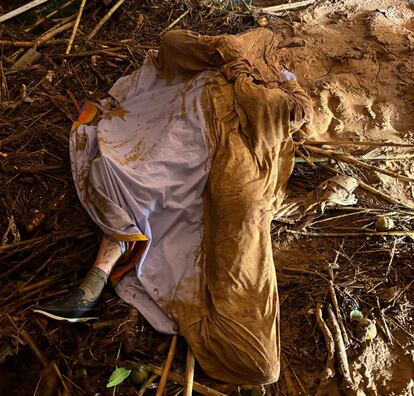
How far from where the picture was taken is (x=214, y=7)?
4059mm

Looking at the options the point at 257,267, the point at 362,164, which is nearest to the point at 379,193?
the point at 362,164

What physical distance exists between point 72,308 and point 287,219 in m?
1.28

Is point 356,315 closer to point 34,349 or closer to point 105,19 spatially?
point 34,349

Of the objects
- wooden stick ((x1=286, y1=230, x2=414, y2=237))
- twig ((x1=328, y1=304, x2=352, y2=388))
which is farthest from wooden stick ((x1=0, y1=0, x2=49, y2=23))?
twig ((x1=328, y1=304, x2=352, y2=388))

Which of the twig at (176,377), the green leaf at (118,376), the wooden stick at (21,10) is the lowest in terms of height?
the twig at (176,377)

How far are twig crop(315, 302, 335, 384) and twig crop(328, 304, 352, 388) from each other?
2 cm

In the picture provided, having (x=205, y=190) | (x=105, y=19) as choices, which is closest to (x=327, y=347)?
(x=205, y=190)

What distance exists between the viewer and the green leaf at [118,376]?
190 centimetres

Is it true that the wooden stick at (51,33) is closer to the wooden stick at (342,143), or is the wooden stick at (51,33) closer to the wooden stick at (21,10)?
the wooden stick at (21,10)

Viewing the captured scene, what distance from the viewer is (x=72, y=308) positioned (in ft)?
6.53

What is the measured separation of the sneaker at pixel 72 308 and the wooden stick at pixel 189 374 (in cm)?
49

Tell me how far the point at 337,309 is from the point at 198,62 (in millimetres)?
1635

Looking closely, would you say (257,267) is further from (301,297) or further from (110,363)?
(110,363)

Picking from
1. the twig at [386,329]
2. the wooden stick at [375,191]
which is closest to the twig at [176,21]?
the wooden stick at [375,191]
